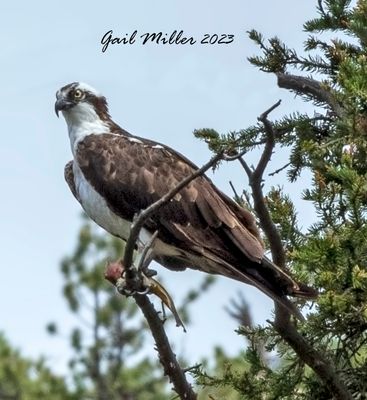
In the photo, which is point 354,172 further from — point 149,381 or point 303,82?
point 149,381

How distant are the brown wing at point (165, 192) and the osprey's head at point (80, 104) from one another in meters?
0.32

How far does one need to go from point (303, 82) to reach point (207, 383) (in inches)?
71.1

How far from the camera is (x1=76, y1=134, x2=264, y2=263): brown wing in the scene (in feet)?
20.0

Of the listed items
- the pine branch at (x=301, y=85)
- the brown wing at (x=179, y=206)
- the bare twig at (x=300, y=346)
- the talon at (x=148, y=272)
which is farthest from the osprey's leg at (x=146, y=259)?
the pine branch at (x=301, y=85)

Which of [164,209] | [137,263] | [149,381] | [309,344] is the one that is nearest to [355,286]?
[309,344]

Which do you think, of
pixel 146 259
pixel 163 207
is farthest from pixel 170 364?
pixel 163 207

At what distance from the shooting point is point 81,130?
22.8 ft

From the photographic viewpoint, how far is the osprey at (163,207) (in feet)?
19.7

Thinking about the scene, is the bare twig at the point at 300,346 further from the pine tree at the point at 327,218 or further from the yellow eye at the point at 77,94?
the yellow eye at the point at 77,94

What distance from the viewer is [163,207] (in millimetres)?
6191

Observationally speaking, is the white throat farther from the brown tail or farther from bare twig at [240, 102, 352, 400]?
bare twig at [240, 102, 352, 400]

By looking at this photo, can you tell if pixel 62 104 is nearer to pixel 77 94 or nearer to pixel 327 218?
pixel 77 94

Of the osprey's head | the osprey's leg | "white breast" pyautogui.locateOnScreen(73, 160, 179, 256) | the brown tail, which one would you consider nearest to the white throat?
the osprey's head

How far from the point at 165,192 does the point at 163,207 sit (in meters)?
0.26
